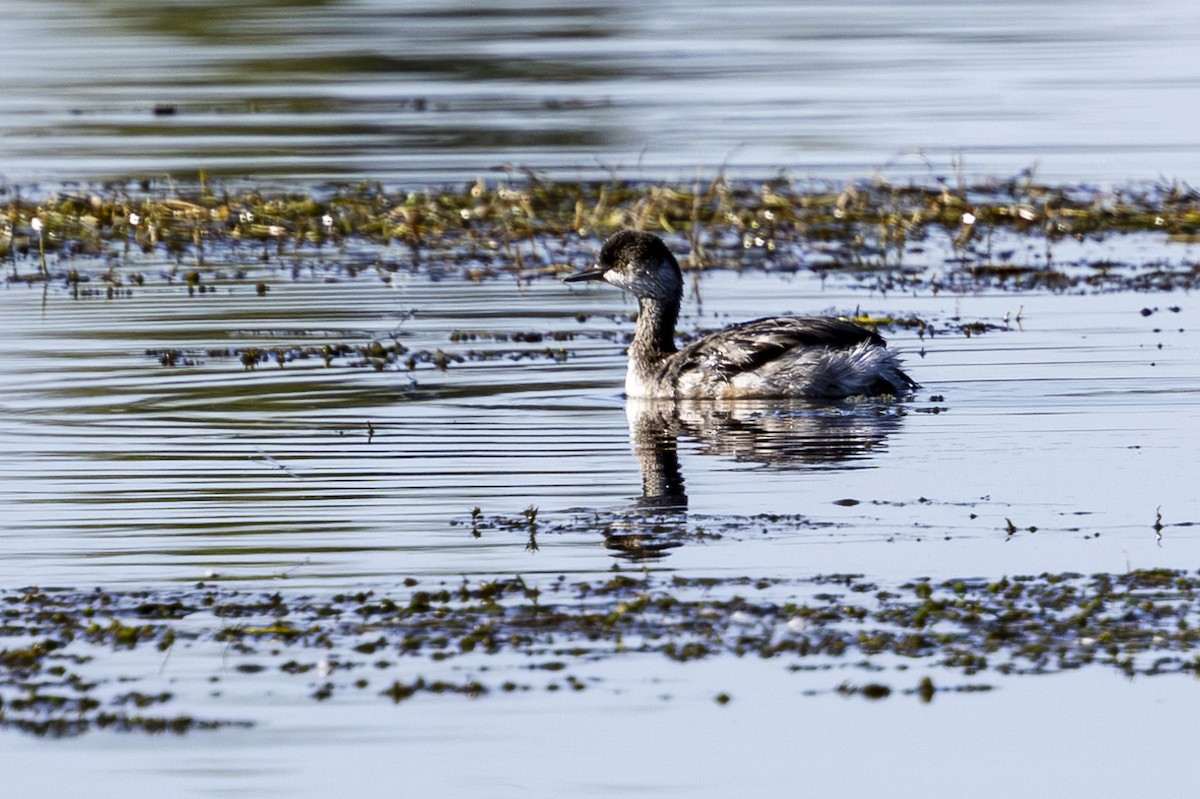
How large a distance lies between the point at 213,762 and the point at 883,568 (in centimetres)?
305

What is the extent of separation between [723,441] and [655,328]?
2440 millimetres

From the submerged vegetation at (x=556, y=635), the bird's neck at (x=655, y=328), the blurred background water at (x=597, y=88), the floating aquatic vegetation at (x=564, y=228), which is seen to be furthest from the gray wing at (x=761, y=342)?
the blurred background water at (x=597, y=88)

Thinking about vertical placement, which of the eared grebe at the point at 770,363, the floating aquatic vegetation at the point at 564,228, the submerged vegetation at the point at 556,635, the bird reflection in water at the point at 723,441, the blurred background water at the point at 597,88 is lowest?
the submerged vegetation at the point at 556,635

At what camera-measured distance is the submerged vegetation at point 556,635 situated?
7781 mm

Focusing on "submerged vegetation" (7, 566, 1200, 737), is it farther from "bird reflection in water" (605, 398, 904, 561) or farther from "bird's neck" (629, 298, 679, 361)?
"bird's neck" (629, 298, 679, 361)

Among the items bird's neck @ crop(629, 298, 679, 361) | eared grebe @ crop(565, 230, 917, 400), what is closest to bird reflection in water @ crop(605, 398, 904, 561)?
eared grebe @ crop(565, 230, 917, 400)

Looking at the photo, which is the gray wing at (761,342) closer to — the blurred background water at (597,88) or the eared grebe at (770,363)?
the eared grebe at (770,363)

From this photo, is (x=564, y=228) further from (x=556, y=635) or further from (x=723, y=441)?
(x=556, y=635)

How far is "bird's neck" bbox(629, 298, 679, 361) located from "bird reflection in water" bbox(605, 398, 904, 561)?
2.07 ft

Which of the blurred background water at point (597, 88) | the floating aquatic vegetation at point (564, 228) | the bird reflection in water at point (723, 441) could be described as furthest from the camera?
the blurred background water at point (597, 88)

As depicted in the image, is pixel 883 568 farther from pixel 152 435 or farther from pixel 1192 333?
pixel 1192 333

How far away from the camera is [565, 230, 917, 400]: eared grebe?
44.9ft

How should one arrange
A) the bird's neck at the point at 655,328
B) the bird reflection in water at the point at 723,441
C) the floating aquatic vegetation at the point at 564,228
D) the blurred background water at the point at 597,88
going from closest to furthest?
the bird reflection in water at the point at 723,441
the bird's neck at the point at 655,328
the floating aquatic vegetation at the point at 564,228
the blurred background water at the point at 597,88

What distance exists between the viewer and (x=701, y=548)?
9617 mm
